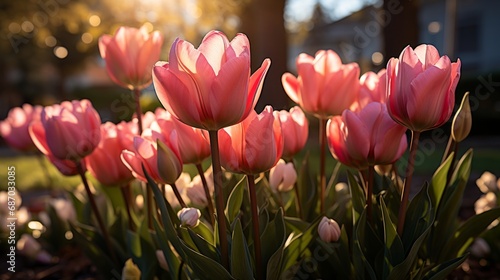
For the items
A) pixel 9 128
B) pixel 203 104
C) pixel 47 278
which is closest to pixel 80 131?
pixel 203 104

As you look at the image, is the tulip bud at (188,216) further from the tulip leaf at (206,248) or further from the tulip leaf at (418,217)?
the tulip leaf at (418,217)

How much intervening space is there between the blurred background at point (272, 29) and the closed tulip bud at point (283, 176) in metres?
2.26

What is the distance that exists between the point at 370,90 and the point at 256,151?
0.50m

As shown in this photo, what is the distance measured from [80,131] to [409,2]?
27.8ft

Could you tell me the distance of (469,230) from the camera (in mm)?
1439

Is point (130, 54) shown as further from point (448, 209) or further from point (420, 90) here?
point (448, 209)

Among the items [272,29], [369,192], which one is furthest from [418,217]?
[272,29]

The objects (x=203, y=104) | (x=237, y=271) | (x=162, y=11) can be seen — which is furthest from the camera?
(x=162, y=11)

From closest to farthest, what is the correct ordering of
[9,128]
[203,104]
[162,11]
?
[203,104] → [9,128] → [162,11]

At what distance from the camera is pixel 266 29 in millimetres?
8336

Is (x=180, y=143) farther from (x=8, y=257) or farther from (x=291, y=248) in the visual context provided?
(x=8, y=257)

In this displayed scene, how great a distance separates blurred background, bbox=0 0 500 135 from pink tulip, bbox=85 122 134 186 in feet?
6.55

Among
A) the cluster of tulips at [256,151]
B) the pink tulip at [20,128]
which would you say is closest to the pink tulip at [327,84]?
the cluster of tulips at [256,151]

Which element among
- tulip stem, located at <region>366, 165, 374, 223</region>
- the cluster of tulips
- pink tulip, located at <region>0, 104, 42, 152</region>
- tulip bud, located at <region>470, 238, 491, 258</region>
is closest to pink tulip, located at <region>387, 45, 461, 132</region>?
the cluster of tulips
